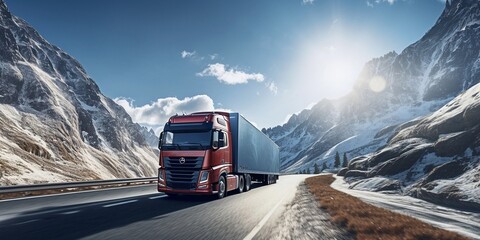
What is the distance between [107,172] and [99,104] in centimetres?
7020

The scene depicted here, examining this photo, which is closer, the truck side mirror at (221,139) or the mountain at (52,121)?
the truck side mirror at (221,139)

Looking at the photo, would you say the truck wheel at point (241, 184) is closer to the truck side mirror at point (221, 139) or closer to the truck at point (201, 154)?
the truck at point (201, 154)

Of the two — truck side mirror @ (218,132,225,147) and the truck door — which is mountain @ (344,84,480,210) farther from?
truck side mirror @ (218,132,225,147)

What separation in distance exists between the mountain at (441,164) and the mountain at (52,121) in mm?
44206

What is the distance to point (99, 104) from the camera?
169 meters

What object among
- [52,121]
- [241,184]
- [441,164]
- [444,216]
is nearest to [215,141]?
[241,184]

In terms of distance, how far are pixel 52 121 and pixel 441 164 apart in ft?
364

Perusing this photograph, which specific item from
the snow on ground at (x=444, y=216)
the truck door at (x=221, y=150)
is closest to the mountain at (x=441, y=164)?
the snow on ground at (x=444, y=216)

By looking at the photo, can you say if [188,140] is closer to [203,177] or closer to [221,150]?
[221,150]

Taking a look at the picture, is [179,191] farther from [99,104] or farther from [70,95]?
[99,104]

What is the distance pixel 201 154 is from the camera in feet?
50.0

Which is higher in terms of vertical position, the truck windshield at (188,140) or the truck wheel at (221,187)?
the truck windshield at (188,140)

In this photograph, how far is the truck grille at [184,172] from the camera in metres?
15.0

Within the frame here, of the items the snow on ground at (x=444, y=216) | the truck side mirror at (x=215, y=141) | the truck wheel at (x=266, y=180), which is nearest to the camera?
the snow on ground at (x=444, y=216)
